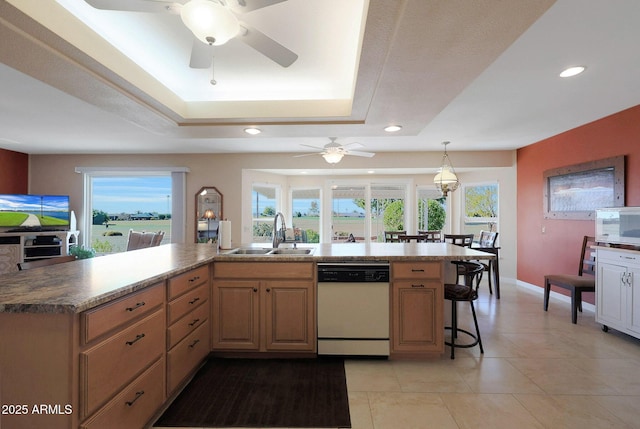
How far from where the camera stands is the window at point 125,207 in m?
5.78

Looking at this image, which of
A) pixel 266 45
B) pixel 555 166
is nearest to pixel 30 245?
pixel 266 45

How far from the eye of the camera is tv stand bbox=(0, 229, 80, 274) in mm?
4891

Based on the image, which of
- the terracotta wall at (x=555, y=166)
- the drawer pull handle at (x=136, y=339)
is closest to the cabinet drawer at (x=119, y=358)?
the drawer pull handle at (x=136, y=339)

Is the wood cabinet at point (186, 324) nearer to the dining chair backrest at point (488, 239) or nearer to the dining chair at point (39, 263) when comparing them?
the dining chair at point (39, 263)

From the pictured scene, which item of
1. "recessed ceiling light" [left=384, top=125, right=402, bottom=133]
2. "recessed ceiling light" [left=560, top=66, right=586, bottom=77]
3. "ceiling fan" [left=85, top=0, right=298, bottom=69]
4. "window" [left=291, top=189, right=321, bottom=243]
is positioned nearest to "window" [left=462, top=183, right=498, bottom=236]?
"window" [left=291, top=189, right=321, bottom=243]

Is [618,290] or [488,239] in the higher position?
[488,239]

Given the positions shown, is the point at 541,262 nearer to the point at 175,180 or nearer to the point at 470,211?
the point at 470,211

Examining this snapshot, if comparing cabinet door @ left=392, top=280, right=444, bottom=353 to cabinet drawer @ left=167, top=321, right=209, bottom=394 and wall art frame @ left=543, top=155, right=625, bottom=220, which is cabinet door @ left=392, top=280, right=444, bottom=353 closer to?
A: cabinet drawer @ left=167, top=321, right=209, bottom=394

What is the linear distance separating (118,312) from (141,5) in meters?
1.46

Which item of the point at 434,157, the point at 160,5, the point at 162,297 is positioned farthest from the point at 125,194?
the point at 434,157

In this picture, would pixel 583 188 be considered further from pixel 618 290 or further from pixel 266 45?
pixel 266 45

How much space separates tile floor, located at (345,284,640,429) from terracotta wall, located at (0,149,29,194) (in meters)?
6.62

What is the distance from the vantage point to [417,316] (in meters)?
2.52

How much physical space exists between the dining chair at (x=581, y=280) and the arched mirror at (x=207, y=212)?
5.23 metres
